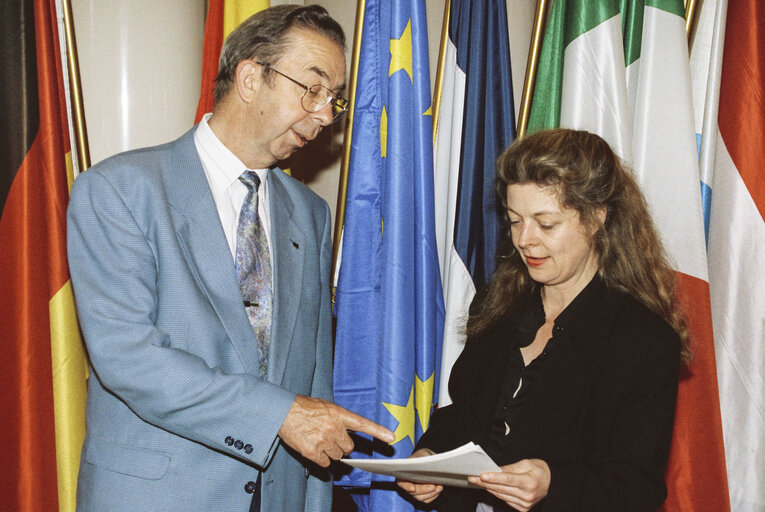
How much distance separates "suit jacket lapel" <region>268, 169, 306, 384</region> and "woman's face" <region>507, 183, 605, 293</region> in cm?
67

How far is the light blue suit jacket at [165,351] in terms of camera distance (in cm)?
153

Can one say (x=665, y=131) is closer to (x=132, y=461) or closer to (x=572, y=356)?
(x=572, y=356)

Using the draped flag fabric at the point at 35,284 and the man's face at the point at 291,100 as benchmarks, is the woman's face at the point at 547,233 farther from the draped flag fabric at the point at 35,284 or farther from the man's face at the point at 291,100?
the draped flag fabric at the point at 35,284

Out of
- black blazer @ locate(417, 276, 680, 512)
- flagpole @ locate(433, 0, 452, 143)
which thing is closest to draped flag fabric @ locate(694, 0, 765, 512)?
black blazer @ locate(417, 276, 680, 512)

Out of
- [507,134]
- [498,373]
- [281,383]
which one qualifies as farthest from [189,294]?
[507,134]

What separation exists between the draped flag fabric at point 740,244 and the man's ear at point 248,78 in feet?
5.97

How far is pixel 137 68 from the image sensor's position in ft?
8.30

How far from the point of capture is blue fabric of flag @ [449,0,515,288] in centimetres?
252

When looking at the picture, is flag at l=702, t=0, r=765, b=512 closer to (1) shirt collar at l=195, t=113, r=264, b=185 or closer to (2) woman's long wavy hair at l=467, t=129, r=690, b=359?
(2) woman's long wavy hair at l=467, t=129, r=690, b=359

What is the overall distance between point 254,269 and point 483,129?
3.97 feet

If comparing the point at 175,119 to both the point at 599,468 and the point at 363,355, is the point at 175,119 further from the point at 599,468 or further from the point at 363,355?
the point at 599,468

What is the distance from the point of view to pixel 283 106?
6.11 ft

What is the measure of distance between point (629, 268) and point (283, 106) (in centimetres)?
113

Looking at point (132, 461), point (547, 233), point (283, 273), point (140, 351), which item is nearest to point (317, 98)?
point (283, 273)
